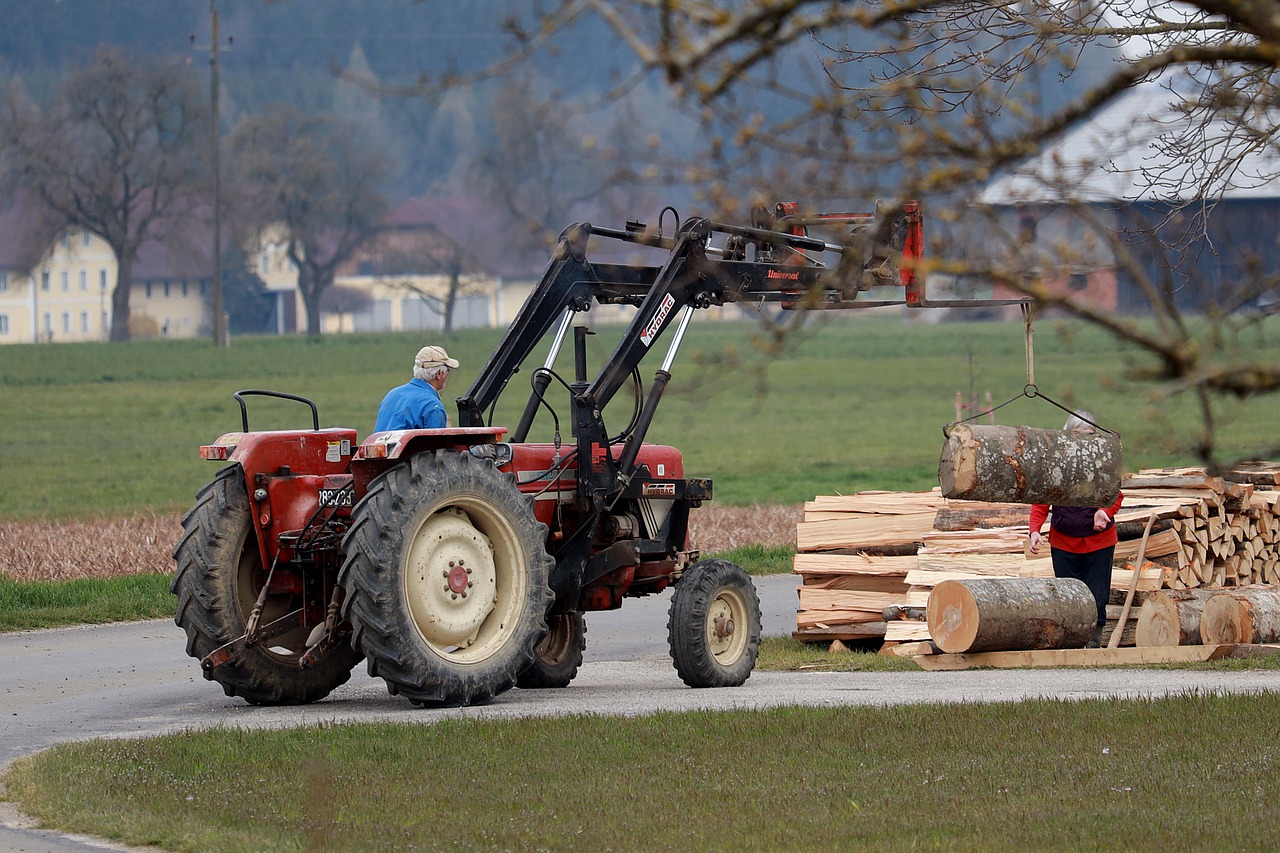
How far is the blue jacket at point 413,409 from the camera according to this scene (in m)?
11.3

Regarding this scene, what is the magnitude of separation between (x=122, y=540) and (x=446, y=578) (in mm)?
10834

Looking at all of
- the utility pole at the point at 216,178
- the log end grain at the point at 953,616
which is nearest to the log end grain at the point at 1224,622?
the log end grain at the point at 953,616

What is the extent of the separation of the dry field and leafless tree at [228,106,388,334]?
77.8m

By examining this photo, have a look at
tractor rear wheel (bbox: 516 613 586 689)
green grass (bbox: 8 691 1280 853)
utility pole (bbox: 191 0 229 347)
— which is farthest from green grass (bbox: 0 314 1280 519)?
green grass (bbox: 8 691 1280 853)

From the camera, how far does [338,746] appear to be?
9.28 metres

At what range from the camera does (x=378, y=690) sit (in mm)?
12406

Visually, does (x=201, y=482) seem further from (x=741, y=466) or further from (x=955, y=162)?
(x=955, y=162)

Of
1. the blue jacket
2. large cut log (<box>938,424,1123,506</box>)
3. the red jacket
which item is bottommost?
the red jacket

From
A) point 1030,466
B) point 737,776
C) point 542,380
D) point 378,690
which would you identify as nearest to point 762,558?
point 378,690

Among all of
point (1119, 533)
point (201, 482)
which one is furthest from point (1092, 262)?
point (201, 482)

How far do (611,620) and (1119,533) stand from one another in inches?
187

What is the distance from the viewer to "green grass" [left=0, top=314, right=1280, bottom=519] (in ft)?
103

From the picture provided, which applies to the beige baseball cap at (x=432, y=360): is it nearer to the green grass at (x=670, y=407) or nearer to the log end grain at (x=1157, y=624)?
the log end grain at (x=1157, y=624)

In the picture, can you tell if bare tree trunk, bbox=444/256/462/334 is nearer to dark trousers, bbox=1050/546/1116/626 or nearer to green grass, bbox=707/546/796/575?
green grass, bbox=707/546/796/575
